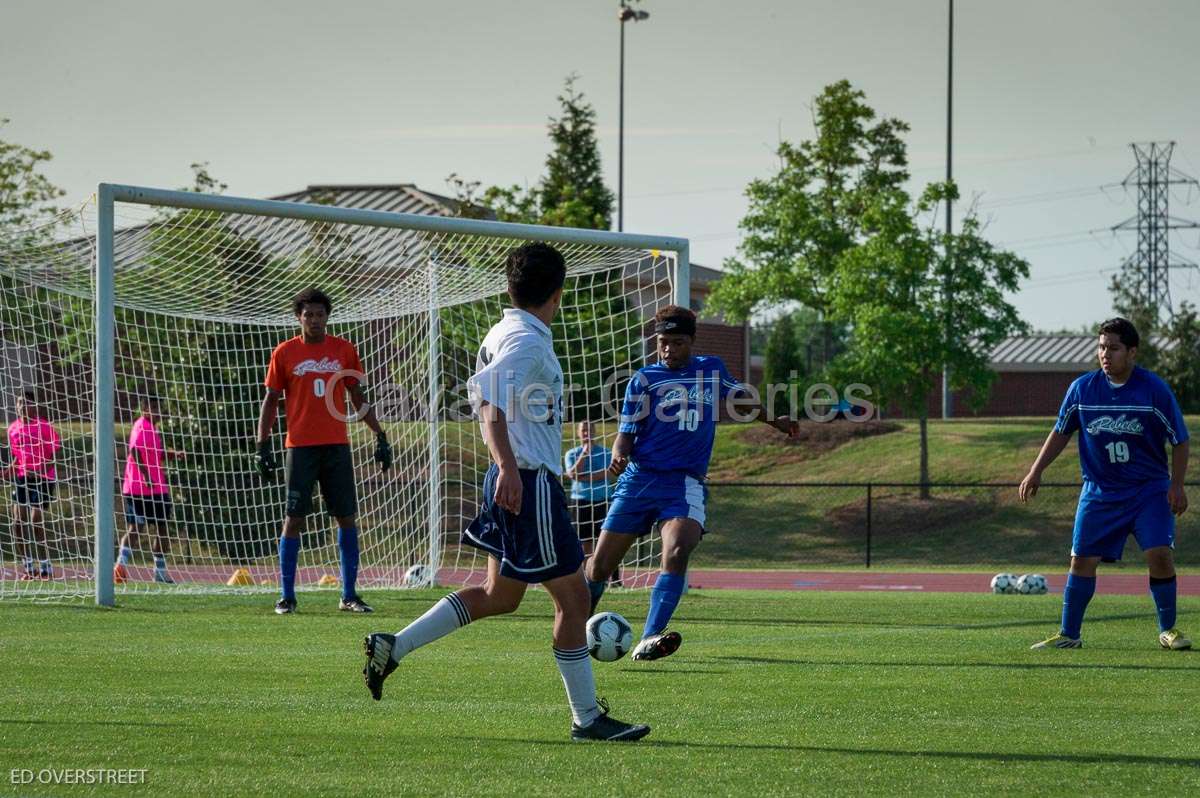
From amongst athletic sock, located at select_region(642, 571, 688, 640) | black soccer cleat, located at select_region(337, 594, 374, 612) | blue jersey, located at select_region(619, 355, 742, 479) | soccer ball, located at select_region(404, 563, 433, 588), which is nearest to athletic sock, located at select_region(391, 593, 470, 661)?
athletic sock, located at select_region(642, 571, 688, 640)

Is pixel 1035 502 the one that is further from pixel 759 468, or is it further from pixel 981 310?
pixel 759 468

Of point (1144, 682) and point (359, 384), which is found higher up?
point (359, 384)

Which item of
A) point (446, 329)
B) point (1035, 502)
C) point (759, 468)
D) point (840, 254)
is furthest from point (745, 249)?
point (446, 329)

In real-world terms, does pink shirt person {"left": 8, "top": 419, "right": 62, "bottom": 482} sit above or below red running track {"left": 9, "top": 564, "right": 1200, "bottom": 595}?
above

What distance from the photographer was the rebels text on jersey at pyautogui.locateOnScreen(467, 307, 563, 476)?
217 inches

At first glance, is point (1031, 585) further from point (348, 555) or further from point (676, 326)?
point (676, 326)

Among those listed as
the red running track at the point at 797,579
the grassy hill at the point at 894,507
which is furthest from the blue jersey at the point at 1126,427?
the grassy hill at the point at 894,507

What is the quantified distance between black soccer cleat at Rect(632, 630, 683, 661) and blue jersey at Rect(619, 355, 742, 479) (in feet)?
4.01

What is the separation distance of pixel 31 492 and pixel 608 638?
11.8 meters

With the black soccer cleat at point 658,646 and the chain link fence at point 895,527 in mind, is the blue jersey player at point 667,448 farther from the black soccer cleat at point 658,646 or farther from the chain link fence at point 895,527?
the chain link fence at point 895,527

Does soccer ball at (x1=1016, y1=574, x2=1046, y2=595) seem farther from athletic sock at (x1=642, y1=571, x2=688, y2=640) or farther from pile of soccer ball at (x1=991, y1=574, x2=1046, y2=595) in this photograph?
athletic sock at (x1=642, y1=571, x2=688, y2=640)

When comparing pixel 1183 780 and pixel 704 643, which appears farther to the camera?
pixel 704 643

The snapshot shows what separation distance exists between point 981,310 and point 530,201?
11183 mm

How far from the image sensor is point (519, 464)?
5.68 meters
